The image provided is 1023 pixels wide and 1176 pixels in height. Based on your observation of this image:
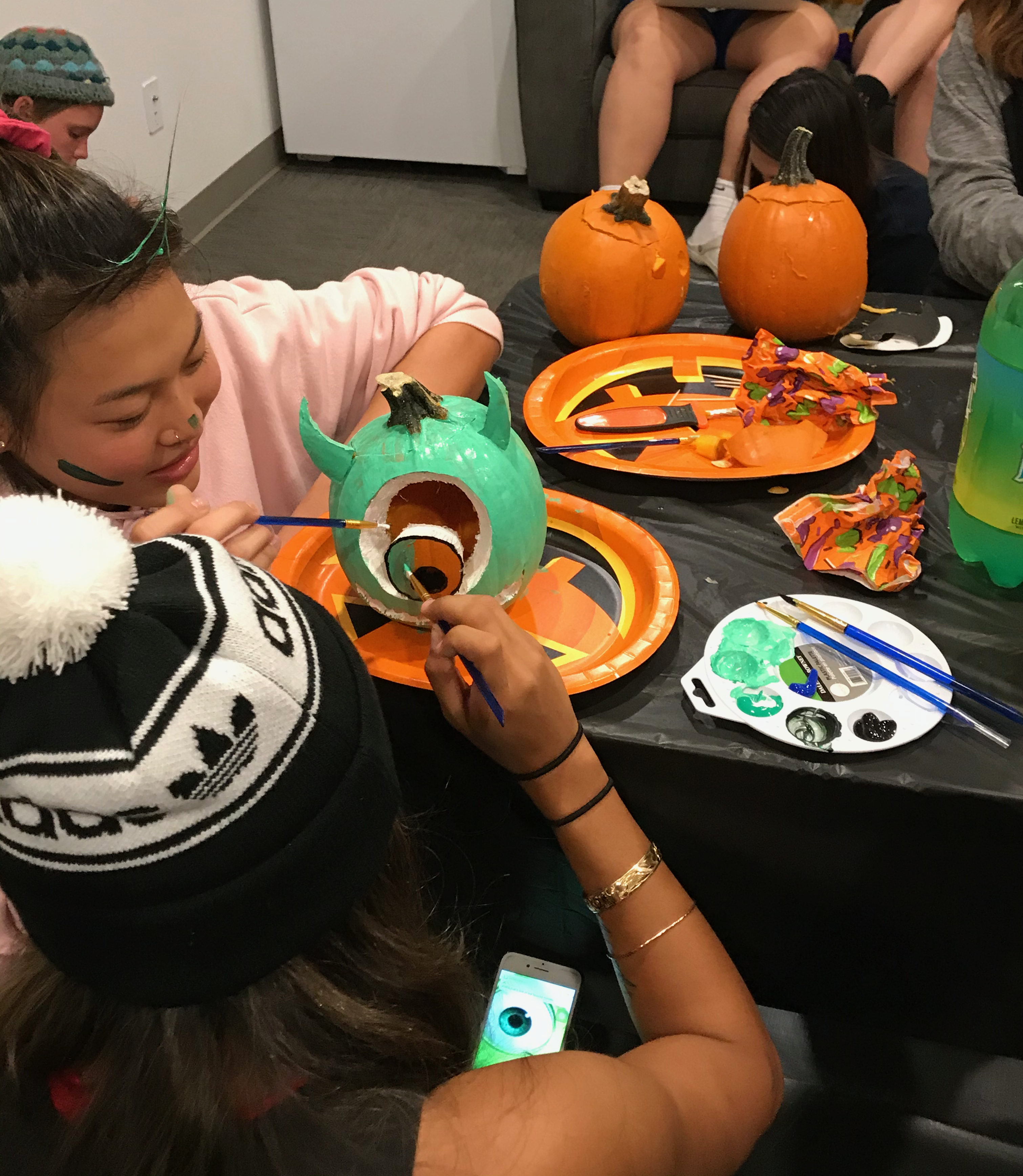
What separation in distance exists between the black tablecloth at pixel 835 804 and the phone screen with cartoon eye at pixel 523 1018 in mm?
186

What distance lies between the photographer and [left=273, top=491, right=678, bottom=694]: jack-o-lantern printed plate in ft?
2.75

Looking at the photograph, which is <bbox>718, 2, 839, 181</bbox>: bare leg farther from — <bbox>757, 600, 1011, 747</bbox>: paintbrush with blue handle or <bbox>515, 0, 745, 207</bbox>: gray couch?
<bbox>757, 600, 1011, 747</bbox>: paintbrush with blue handle

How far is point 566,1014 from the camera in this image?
3.20 ft

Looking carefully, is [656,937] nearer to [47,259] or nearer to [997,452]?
[997,452]

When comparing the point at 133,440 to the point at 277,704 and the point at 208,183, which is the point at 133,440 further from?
the point at 208,183

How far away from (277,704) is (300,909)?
131 millimetres

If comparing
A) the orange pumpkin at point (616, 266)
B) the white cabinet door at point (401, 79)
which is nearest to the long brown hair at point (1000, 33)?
the orange pumpkin at point (616, 266)

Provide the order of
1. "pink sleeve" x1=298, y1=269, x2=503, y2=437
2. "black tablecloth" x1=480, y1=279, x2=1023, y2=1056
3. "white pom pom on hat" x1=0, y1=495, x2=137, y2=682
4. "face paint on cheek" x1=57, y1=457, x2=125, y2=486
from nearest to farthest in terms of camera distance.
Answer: "white pom pom on hat" x1=0, y1=495, x2=137, y2=682 < "black tablecloth" x1=480, y1=279, x2=1023, y2=1056 < "face paint on cheek" x1=57, y1=457, x2=125, y2=486 < "pink sleeve" x1=298, y1=269, x2=503, y2=437

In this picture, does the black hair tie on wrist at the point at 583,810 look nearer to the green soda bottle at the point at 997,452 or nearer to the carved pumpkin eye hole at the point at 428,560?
the carved pumpkin eye hole at the point at 428,560

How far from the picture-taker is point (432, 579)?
829 mm

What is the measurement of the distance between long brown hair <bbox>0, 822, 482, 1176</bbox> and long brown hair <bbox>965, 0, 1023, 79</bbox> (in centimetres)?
158

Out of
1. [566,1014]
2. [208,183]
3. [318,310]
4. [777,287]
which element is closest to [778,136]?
[777,287]

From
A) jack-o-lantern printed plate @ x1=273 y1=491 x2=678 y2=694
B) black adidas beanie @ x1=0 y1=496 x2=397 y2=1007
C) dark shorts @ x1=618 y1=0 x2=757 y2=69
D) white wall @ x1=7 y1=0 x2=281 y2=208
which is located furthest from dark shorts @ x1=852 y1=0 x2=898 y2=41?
black adidas beanie @ x1=0 y1=496 x2=397 y2=1007

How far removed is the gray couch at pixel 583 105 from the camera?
3.10 metres
